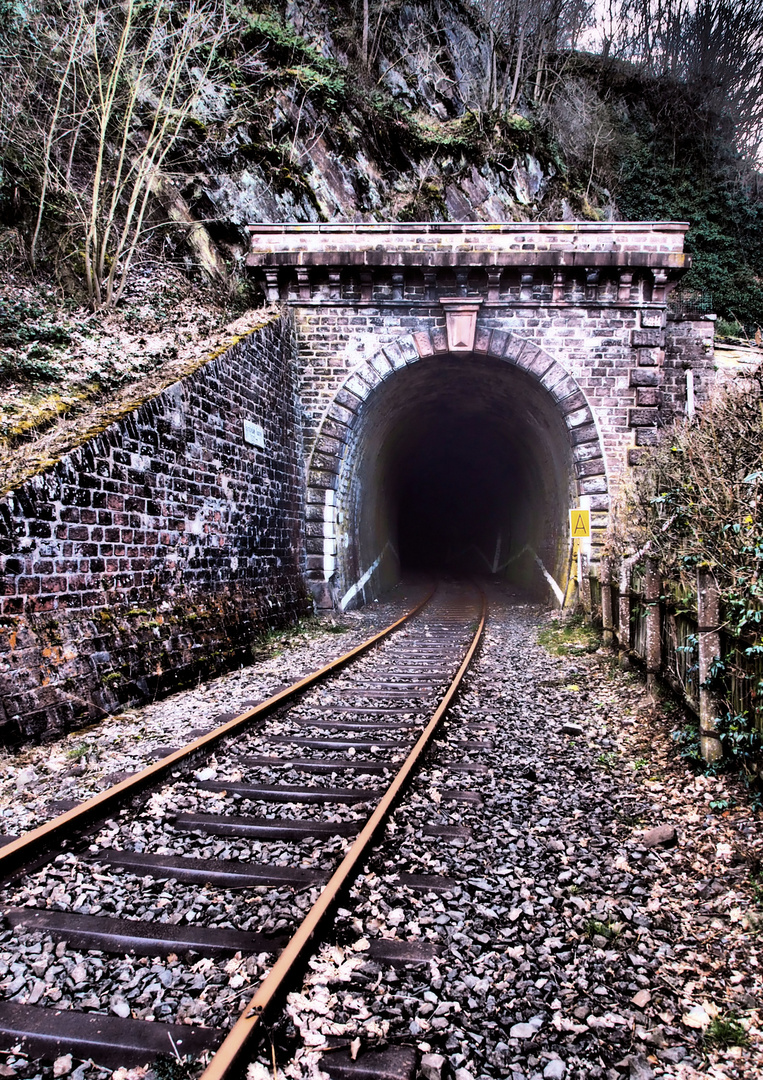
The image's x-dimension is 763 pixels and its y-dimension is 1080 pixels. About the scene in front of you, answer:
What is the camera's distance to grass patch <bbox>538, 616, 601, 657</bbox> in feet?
26.6

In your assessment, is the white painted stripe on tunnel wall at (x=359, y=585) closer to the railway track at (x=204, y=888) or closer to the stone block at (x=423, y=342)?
the stone block at (x=423, y=342)

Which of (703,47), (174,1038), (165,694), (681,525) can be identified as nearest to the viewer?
(174,1038)

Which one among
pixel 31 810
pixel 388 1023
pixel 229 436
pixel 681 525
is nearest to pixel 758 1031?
pixel 388 1023

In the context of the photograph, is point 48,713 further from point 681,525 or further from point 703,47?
point 703,47

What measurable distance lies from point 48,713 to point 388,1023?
3.74 m

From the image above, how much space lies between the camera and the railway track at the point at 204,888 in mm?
1986

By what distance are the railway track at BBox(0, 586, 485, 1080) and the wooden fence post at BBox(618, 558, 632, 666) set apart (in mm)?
2634

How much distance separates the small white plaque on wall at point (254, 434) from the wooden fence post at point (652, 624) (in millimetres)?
5952

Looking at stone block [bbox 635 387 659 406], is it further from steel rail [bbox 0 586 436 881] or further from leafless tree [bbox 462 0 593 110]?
leafless tree [bbox 462 0 593 110]

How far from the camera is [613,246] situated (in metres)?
11.1

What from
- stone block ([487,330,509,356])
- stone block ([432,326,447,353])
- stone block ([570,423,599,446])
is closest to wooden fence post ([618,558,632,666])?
stone block ([570,423,599,446])

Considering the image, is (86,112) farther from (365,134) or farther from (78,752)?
(78,752)

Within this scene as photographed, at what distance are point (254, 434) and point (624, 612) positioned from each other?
5.86 meters

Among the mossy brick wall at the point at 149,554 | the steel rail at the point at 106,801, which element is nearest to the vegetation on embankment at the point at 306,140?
the mossy brick wall at the point at 149,554
